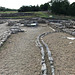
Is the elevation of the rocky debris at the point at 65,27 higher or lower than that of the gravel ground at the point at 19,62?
higher

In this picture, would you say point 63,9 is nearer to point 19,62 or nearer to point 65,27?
point 65,27

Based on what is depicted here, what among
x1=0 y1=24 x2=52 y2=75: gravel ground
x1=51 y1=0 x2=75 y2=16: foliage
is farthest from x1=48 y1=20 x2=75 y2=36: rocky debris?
x1=51 y1=0 x2=75 y2=16: foliage

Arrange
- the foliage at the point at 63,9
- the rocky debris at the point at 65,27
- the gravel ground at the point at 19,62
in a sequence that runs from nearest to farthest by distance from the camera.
Answer: the gravel ground at the point at 19,62 < the rocky debris at the point at 65,27 < the foliage at the point at 63,9

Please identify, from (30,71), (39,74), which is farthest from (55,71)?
(30,71)

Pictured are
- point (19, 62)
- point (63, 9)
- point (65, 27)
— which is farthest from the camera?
point (63, 9)

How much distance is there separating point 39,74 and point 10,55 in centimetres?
279

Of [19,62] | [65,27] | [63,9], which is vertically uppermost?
[63,9]

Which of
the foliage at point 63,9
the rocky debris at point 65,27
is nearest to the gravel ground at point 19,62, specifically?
the rocky debris at point 65,27

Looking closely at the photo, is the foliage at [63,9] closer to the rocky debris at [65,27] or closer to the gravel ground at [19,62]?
the rocky debris at [65,27]

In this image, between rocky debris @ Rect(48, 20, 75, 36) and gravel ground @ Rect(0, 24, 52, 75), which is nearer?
gravel ground @ Rect(0, 24, 52, 75)

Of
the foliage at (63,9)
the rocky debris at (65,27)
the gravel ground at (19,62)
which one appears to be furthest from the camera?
the foliage at (63,9)

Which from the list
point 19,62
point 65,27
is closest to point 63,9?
point 65,27

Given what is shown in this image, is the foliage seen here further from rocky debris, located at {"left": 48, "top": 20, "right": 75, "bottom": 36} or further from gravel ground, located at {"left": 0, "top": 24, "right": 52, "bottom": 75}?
gravel ground, located at {"left": 0, "top": 24, "right": 52, "bottom": 75}

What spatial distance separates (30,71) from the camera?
18.0ft
